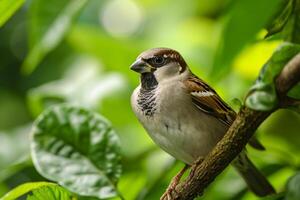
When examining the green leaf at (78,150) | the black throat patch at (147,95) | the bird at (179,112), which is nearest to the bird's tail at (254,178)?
the bird at (179,112)

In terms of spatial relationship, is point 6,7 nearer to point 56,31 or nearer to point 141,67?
point 56,31

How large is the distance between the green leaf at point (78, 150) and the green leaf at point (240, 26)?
257 millimetres

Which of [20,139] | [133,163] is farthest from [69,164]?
[20,139]

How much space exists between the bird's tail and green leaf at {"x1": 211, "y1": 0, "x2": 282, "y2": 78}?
1.21ft

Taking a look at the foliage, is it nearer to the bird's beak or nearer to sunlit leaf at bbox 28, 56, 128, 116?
the bird's beak

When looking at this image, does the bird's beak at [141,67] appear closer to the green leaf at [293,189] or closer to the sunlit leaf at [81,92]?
the sunlit leaf at [81,92]

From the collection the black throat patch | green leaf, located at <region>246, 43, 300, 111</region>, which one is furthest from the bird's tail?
green leaf, located at <region>246, 43, 300, 111</region>

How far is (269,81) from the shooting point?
2.67ft

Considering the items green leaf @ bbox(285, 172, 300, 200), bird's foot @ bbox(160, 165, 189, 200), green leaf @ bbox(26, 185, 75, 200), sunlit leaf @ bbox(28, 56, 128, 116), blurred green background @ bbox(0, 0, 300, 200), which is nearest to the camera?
green leaf @ bbox(285, 172, 300, 200)

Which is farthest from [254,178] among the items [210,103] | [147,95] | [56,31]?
[56,31]

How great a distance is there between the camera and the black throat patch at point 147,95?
1.43m

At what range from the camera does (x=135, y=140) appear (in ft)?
6.91

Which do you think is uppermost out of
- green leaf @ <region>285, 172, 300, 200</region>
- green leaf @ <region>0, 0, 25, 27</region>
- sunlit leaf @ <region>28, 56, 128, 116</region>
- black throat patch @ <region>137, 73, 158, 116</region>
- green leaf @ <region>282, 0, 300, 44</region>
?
green leaf @ <region>0, 0, 25, 27</region>

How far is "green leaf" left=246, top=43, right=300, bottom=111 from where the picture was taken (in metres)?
0.81
